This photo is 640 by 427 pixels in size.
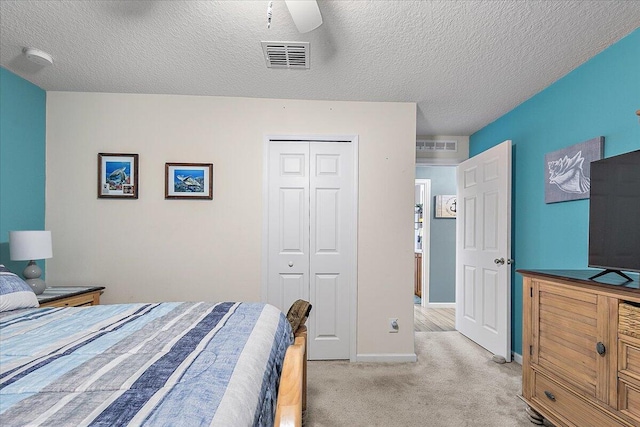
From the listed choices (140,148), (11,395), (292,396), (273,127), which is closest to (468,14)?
(273,127)

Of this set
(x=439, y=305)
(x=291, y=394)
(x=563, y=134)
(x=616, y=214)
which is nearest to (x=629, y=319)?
(x=616, y=214)

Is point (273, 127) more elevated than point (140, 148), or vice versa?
point (273, 127)

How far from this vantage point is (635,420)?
4.72ft

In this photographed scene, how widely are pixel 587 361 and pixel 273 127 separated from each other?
9.22 feet

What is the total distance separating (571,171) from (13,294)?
3724 mm

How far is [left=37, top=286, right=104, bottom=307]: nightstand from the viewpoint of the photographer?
2.30 meters

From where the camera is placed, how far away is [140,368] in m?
0.96

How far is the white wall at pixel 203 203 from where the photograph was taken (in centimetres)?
298

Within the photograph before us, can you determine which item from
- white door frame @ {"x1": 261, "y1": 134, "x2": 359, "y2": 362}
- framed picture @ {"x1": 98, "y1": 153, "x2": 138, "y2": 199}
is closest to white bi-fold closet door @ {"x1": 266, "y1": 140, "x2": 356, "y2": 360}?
white door frame @ {"x1": 261, "y1": 134, "x2": 359, "y2": 362}

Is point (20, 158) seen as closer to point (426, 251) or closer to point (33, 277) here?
point (33, 277)

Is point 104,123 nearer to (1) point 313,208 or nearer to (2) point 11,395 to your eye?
(1) point 313,208

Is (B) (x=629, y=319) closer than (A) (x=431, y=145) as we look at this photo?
Yes

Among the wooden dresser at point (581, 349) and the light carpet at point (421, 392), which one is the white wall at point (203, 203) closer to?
the light carpet at point (421, 392)

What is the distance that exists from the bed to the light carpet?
3.35ft
